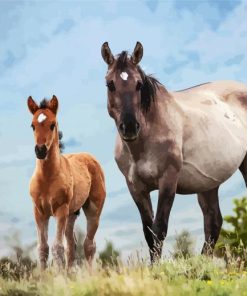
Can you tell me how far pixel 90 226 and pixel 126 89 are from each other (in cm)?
319

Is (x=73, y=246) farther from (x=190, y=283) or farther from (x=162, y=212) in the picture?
(x=190, y=283)

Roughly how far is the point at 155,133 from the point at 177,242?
56.2 inches

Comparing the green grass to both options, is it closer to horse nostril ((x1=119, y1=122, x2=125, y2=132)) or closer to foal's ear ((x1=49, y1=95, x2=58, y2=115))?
horse nostril ((x1=119, y1=122, x2=125, y2=132))

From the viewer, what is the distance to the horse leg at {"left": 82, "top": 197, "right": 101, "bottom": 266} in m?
10.5

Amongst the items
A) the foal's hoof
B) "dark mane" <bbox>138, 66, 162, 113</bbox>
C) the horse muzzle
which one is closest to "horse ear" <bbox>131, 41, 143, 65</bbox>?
"dark mane" <bbox>138, 66, 162, 113</bbox>

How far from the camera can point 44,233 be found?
29.9 feet

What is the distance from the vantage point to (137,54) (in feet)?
27.7

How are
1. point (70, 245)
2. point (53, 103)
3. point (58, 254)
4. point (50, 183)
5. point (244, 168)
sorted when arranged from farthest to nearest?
point (244, 168)
point (70, 245)
point (50, 183)
point (53, 103)
point (58, 254)

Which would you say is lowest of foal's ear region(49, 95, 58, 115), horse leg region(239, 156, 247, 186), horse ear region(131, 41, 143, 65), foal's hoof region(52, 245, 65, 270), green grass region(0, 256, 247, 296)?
green grass region(0, 256, 247, 296)

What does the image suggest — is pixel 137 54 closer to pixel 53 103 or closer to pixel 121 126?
pixel 121 126

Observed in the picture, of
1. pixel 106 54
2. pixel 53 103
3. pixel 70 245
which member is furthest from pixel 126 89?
pixel 70 245

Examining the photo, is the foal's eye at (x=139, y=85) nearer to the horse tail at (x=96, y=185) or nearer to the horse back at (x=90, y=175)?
the horse back at (x=90, y=175)

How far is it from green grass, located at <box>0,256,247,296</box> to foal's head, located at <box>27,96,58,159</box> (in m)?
1.68

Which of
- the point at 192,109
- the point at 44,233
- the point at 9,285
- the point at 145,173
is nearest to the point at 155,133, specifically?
the point at 145,173
